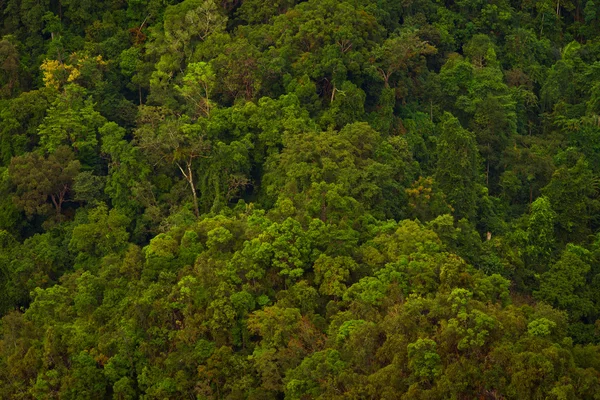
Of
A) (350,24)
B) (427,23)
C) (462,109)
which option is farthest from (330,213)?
(427,23)

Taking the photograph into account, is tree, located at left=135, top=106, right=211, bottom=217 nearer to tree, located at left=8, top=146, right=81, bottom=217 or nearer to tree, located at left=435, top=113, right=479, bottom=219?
tree, located at left=8, top=146, right=81, bottom=217

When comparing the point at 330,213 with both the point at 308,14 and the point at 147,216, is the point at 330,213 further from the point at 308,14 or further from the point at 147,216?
the point at 308,14

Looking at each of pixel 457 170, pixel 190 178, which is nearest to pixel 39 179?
pixel 190 178

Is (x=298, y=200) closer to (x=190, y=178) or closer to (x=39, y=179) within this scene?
(x=190, y=178)

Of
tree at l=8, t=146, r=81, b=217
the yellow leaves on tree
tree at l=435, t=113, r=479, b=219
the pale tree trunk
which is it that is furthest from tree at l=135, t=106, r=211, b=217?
tree at l=435, t=113, r=479, b=219

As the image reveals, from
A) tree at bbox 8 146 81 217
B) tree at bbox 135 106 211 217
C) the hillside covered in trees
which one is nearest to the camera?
the hillside covered in trees

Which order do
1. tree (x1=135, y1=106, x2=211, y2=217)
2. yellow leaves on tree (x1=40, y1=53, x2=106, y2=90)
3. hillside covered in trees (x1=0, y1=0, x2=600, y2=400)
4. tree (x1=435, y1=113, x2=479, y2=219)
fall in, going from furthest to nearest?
yellow leaves on tree (x1=40, y1=53, x2=106, y2=90), tree (x1=435, y1=113, x2=479, y2=219), tree (x1=135, y1=106, x2=211, y2=217), hillside covered in trees (x1=0, y1=0, x2=600, y2=400)

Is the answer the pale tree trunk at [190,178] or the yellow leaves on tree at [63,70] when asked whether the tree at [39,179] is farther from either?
the yellow leaves on tree at [63,70]

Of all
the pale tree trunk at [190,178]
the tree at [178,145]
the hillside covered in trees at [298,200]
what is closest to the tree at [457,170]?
the hillside covered in trees at [298,200]
